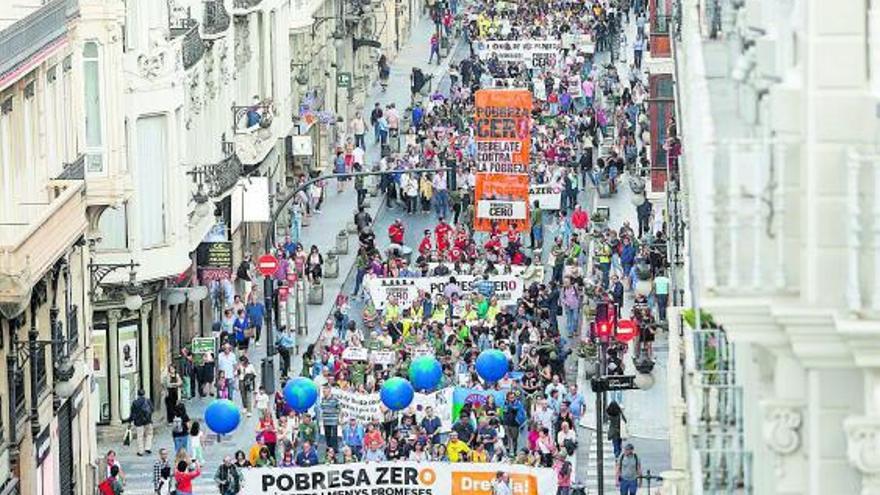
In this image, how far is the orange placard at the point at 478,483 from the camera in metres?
47.3

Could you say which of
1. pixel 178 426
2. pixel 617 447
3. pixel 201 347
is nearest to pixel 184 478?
pixel 178 426

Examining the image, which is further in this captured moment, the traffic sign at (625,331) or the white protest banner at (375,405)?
the traffic sign at (625,331)

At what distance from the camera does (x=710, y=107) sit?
714 inches

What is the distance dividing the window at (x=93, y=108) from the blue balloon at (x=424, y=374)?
665cm

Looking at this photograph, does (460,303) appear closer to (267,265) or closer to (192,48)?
(267,265)

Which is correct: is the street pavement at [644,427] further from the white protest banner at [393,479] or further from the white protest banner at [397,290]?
the white protest banner at [393,479]

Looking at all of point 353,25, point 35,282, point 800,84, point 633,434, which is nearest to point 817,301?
point 800,84

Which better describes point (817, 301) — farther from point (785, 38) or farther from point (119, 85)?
point (119, 85)

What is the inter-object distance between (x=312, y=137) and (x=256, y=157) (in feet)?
46.1

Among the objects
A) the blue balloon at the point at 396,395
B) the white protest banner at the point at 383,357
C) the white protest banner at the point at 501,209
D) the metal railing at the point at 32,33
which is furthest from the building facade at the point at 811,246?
the white protest banner at the point at 501,209

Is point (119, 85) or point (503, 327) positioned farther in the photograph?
point (503, 327)

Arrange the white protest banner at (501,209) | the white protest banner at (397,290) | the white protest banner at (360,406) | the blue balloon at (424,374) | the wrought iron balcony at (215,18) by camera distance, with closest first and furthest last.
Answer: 1. the white protest banner at (360,406)
2. the blue balloon at (424,374)
3. the white protest banner at (397,290)
4. the wrought iron balcony at (215,18)
5. the white protest banner at (501,209)

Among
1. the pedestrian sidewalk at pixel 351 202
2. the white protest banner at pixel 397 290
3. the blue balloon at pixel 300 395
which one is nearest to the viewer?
the blue balloon at pixel 300 395

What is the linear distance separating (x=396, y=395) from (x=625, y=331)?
281 inches
